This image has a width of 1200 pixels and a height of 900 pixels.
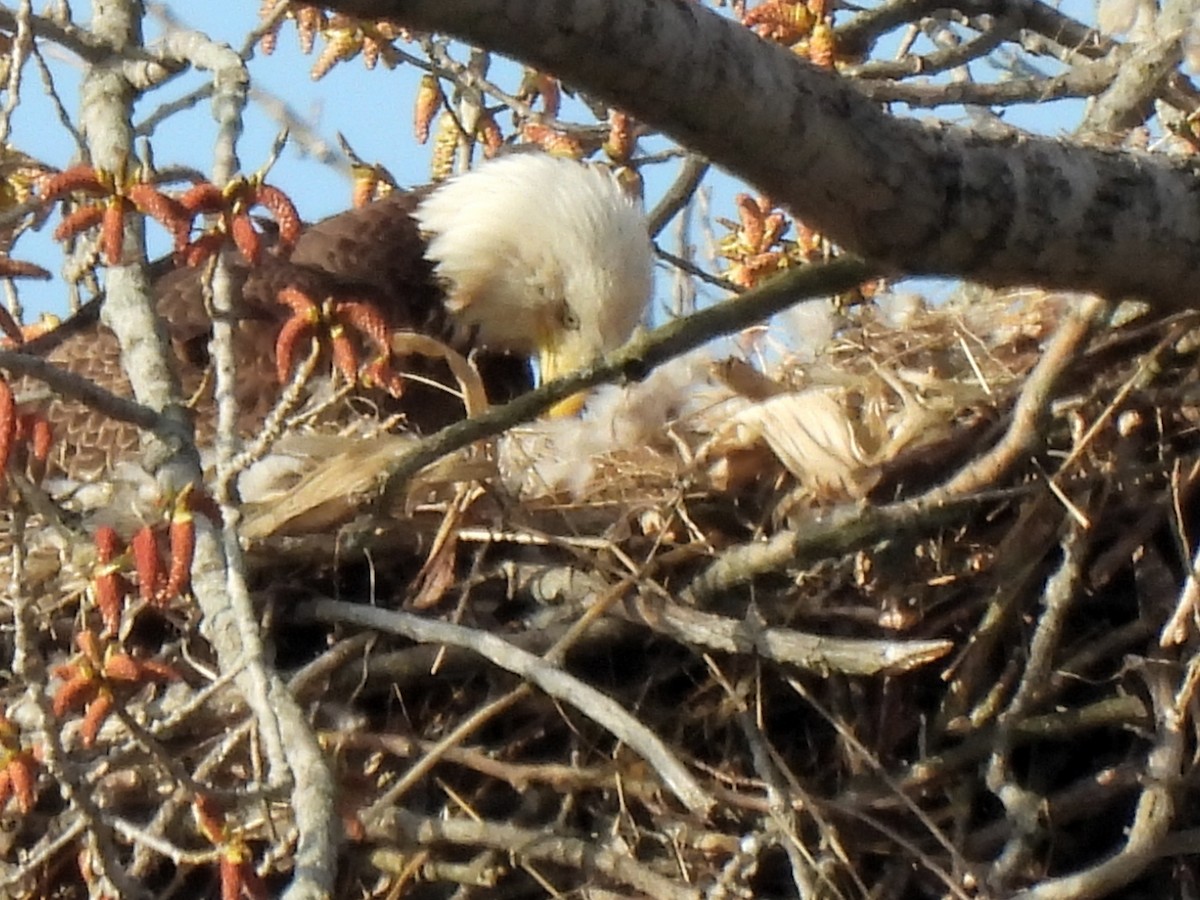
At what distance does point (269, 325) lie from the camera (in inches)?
138

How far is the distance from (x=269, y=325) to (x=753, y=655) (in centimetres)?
125

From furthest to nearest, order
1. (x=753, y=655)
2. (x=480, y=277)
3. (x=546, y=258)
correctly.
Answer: (x=546, y=258) → (x=480, y=277) → (x=753, y=655)

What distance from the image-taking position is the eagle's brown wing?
3.49 m

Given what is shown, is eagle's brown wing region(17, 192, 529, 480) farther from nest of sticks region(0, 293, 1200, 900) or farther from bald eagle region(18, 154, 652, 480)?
nest of sticks region(0, 293, 1200, 900)

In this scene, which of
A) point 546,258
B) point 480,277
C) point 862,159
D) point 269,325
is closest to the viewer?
point 862,159

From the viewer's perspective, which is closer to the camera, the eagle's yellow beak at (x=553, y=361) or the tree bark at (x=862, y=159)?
the tree bark at (x=862, y=159)

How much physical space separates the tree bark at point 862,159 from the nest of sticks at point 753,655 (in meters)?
0.61

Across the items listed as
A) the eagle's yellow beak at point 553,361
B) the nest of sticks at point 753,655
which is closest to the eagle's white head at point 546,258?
the eagle's yellow beak at point 553,361

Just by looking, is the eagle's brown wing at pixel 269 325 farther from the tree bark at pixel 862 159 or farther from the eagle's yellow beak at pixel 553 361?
the tree bark at pixel 862 159

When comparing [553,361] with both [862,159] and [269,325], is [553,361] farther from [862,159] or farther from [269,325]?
[862,159]

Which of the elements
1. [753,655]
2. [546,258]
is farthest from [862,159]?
[546,258]

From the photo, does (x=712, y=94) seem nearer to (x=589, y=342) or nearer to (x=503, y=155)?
(x=589, y=342)

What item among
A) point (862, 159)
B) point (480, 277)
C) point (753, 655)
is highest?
point (480, 277)

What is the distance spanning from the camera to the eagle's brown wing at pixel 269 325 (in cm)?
349
